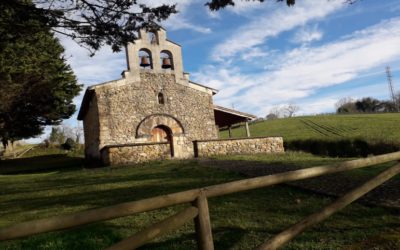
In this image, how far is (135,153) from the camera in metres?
17.5

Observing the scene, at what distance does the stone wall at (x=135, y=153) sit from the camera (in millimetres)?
17375

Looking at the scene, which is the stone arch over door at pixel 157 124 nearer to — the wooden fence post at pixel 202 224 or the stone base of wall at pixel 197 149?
the stone base of wall at pixel 197 149

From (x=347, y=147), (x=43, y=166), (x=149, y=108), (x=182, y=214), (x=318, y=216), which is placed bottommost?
(x=318, y=216)

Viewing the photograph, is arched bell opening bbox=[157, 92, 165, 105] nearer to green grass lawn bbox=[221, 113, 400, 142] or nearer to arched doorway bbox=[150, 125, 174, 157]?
arched doorway bbox=[150, 125, 174, 157]

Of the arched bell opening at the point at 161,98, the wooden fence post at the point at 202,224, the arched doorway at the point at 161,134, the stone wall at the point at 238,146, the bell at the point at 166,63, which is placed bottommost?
the wooden fence post at the point at 202,224

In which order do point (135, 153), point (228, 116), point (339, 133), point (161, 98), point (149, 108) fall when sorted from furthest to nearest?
point (339, 133) → point (228, 116) → point (161, 98) → point (149, 108) → point (135, 153)

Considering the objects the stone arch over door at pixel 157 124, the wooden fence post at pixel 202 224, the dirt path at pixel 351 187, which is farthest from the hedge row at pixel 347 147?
the wooden fence post at pixel 202 224

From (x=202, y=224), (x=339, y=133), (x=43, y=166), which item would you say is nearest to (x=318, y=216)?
(x=202, y=224)

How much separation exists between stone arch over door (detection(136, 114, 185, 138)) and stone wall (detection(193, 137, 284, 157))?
3.04 meters

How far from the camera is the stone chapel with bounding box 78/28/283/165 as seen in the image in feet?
66.2

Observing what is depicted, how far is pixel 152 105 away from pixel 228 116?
21.0ft

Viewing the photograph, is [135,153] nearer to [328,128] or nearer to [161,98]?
[161,98]

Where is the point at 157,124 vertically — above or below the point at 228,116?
below

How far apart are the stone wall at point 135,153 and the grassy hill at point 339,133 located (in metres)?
13.9
